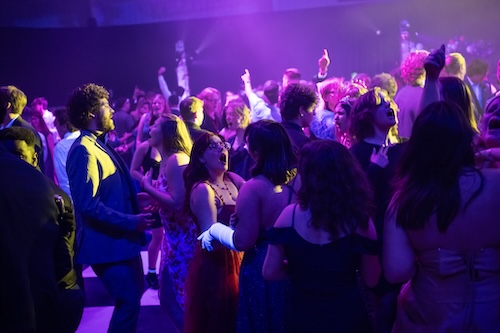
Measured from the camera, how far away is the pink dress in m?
3.16

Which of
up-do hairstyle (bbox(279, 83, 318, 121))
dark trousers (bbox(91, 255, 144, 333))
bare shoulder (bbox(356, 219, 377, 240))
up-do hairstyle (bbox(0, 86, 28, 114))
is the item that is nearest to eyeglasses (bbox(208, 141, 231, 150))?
dark trousers (bbox(91, 255, 144, 333))

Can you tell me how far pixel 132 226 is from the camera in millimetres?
2797

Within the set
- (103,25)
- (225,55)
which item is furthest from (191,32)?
(103,25)

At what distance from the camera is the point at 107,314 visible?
4.01 m

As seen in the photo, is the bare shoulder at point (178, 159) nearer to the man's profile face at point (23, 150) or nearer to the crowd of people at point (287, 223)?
the crowd of people at point (287, 223)

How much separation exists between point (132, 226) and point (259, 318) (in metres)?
0.80

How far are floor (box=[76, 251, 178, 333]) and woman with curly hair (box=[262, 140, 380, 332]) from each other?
1770 mm

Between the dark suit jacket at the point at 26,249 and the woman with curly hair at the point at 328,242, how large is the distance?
77 cm

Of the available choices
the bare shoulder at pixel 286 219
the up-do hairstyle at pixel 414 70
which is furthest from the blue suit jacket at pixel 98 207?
the up-do hairstyle at pixel 414 70

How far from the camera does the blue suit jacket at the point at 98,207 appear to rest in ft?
9.09

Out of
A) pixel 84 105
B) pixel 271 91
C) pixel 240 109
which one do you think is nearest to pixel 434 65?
pixel 84 105

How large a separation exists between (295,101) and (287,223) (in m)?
1.79

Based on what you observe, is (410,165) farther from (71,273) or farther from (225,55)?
(225,55)

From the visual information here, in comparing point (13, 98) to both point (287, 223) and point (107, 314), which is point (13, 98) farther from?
point (287, 223)
